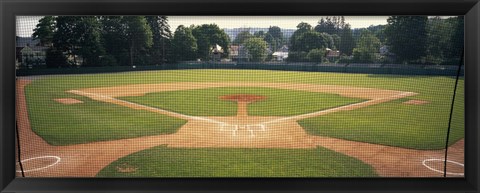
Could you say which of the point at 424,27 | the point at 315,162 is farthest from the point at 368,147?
the point at 424,27

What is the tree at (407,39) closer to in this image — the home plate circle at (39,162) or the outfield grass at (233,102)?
the outfield grass at (233,102)

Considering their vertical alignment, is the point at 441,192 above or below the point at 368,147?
above

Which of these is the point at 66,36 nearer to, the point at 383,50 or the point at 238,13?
the point at 383,50

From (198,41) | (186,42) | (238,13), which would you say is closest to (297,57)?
(198,41)

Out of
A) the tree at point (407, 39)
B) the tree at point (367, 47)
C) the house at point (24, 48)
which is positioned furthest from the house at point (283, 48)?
the house at point (24, 48)

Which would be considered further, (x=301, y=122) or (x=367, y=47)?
(x=367, y=47)
